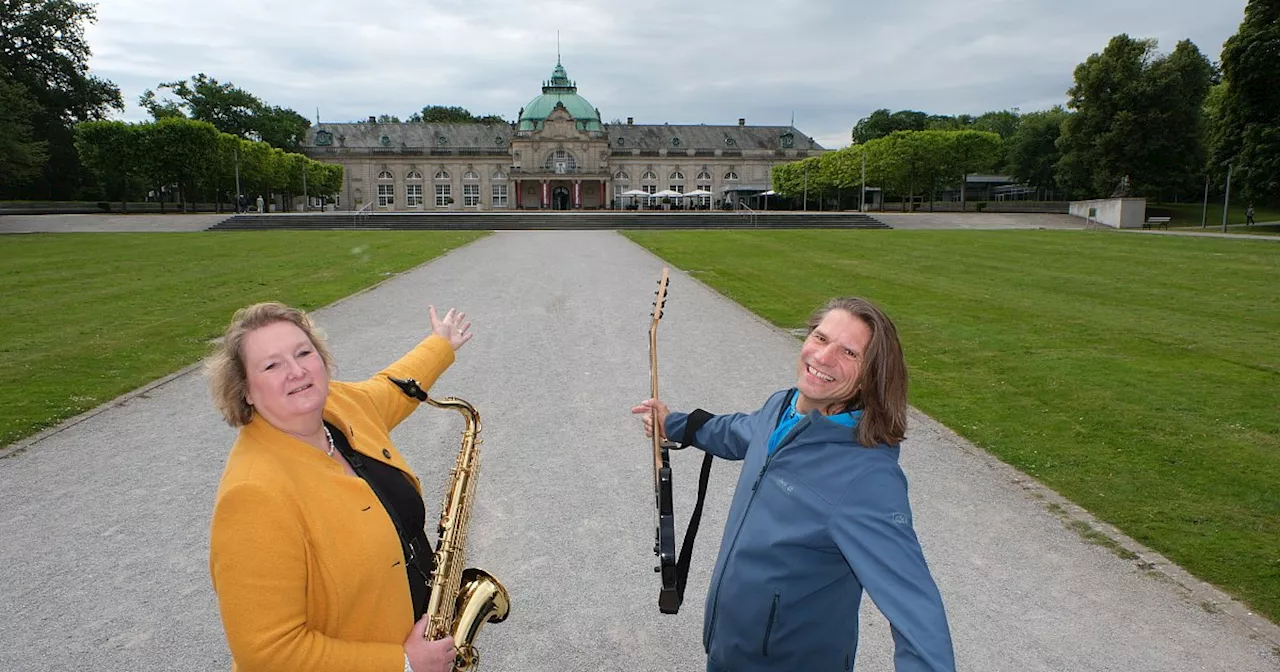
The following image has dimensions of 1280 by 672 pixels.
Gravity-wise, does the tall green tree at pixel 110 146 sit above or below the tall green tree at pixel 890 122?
below

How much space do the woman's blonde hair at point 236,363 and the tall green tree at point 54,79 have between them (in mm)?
77318

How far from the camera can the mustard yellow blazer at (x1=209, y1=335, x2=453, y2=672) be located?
2164mm

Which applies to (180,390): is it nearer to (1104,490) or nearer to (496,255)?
(1104,490)

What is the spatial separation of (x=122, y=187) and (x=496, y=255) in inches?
2584

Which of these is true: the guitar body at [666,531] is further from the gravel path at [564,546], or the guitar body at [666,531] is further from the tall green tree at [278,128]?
the tall green tree at [278,128]

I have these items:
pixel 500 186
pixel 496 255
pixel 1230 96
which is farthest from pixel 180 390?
pixel 500 186

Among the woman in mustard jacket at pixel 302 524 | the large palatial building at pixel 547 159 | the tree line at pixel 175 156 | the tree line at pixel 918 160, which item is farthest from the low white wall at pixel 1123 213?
the tree line at pixel 175 156

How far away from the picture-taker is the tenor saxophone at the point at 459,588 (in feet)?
9.09

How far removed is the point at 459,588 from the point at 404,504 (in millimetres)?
510

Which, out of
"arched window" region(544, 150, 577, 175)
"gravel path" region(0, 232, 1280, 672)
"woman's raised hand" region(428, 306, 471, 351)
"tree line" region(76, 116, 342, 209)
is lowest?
"gravel path" region(0, 232, 1280, 672)

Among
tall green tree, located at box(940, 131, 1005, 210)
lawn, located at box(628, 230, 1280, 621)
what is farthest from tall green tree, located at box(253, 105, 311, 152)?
lawn, located at box(628, 230, 1280, 621)

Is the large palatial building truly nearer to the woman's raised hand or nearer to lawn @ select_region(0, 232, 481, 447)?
lawn @ select_region(0, 232, 481, 447)

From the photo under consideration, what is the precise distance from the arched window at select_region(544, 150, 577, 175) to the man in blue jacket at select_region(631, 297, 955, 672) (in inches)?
3956

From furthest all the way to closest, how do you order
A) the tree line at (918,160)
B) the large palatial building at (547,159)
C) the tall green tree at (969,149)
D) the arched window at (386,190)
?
the arched window at (386,190)
the large palatial building at (547,159)
the tree line at (918,160)
the tall green tree at (969,149)
